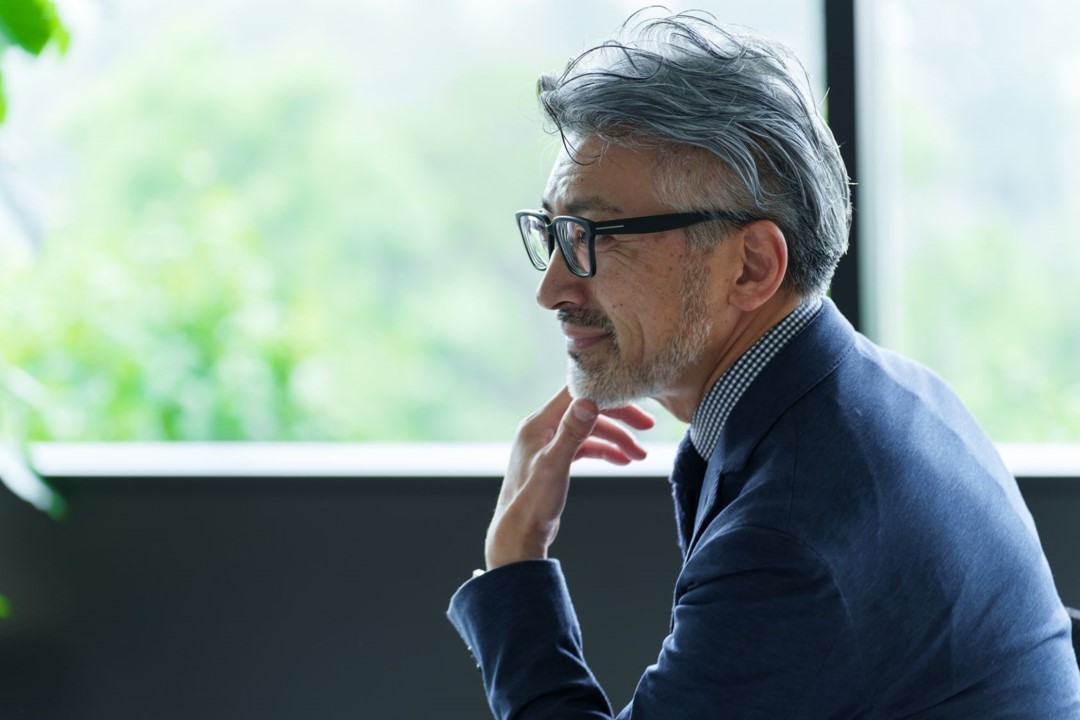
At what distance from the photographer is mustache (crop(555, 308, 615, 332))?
1.28 m

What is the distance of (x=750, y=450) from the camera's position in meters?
1.06

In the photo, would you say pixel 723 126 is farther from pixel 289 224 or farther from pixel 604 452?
pixel 289 224

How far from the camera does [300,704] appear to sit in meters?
2.13

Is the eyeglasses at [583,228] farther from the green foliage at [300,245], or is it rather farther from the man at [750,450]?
the green foliage at [300,245]

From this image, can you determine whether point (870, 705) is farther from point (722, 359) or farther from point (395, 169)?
point (395, 169)

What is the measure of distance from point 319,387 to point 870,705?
2430 millimetres

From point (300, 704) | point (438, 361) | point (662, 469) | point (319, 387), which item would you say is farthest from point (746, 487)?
point (438, 361)

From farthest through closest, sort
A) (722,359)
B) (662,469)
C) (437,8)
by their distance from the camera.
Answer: (437,8) → (662,469) → (722,359)

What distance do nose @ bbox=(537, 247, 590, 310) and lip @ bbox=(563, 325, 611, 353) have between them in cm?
3

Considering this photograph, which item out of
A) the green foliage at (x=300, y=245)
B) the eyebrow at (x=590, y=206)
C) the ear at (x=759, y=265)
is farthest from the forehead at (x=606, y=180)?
the green foliage at (x=300, y=245)

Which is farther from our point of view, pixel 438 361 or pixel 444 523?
pixel 438 361

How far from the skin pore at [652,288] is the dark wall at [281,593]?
2.67ft

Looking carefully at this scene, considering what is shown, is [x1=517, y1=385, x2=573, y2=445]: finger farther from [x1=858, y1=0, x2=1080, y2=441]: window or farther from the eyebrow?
[x1=858, y1=0, x2=1080, y2=441]: window

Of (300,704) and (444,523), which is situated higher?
(444,523)
